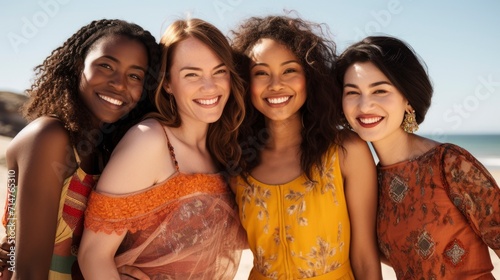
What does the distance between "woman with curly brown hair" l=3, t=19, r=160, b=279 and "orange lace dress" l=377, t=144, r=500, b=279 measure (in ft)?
5.79

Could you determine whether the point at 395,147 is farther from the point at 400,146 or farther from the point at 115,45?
the point at 115,45

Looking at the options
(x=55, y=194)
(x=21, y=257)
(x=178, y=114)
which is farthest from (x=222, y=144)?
(x=21, y=257)

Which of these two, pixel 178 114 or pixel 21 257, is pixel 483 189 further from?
pixel 21 257

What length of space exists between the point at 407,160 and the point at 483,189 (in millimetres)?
461

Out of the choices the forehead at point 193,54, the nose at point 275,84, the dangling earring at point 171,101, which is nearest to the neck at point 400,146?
the nose at point 275,84

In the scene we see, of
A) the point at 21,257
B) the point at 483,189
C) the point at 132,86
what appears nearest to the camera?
the point at 21,257

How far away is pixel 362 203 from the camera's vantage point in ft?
9.74

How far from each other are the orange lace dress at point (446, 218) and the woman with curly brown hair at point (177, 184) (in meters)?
1.08

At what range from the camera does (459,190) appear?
2643mm

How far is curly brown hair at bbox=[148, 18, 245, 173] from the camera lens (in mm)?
2939

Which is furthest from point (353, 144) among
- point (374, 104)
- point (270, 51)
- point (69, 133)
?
point (69, 133)

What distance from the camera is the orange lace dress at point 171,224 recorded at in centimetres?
257

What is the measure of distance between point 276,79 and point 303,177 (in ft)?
2.19

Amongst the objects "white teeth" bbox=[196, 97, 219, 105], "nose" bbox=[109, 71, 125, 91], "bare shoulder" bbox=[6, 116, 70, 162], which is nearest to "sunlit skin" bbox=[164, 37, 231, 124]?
"white teeth" bbox=[196, 97, 219, 105]
